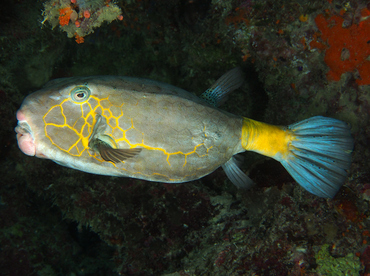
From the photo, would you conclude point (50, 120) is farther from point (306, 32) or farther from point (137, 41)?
point (137, 41)

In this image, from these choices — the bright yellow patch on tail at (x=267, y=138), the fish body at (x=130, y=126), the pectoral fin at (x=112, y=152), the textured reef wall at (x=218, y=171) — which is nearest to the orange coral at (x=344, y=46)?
the textured reef wall at (x=218, y=171)

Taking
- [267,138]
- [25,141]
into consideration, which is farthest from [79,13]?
[267,138]

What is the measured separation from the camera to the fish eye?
7.51 ft

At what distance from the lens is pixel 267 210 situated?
117 inches

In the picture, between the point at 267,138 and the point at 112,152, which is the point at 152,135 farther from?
the point at 267,138

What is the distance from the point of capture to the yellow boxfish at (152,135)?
2264 millimetres

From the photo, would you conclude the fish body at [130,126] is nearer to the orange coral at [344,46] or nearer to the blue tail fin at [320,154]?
the blue tail fin at [320,154]

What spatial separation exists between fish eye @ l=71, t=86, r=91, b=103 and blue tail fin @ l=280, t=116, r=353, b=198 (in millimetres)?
2650

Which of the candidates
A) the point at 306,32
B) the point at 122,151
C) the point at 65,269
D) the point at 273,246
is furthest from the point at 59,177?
the point at 306,32

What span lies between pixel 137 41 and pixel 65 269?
647 cm

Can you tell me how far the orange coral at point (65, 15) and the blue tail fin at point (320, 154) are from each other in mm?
3151

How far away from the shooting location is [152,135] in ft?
7.82

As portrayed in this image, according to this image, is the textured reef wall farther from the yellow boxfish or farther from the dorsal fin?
the dorsal fin

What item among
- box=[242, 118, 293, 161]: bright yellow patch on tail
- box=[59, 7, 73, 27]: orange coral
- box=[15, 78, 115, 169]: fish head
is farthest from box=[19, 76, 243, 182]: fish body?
box=[59, 7, 73, 27]: orange coral
